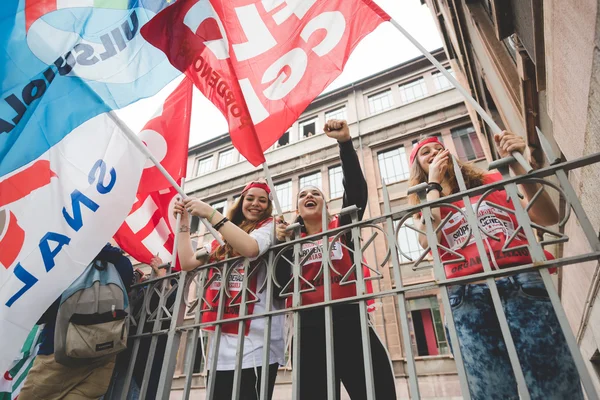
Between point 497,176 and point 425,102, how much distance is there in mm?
12719

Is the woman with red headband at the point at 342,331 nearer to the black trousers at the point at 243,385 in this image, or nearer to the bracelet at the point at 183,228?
the black trousers at the point at 243,385

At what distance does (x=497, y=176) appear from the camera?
7.13ft

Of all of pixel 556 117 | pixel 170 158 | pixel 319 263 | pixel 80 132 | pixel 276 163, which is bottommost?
pixel 319 263

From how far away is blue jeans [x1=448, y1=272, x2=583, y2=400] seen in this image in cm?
146

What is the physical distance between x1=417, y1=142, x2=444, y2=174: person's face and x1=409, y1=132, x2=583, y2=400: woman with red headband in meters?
0.32

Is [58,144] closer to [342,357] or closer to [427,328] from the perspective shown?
[342,357]

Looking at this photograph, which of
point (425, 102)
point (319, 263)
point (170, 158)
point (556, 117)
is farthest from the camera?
point (425, 102)

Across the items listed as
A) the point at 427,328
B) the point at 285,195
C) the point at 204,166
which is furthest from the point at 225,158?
the point at 427,328

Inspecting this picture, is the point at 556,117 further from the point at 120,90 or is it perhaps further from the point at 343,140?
the point at 120,90

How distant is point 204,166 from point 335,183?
891cm

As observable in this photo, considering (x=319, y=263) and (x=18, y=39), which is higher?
(x=18, y=39)

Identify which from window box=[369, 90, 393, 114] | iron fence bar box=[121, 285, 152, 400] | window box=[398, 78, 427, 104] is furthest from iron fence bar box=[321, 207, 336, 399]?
window box=[369, 90, 393, 114]

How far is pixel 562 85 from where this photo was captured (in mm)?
1734

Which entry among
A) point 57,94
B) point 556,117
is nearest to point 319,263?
point 556,117
